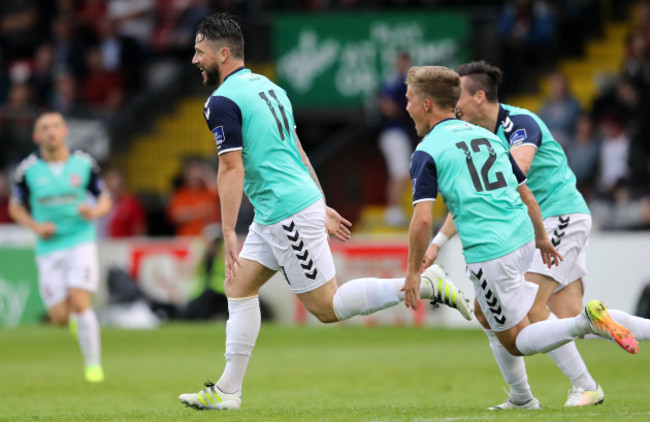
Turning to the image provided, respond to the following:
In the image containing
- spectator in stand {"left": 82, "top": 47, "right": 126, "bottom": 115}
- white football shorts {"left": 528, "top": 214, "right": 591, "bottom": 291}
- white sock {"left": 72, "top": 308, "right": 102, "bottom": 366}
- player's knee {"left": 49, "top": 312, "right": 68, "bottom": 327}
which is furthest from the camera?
spectator in stand {"left": 82, "top": 47, "right": 126, "bottom": 115}

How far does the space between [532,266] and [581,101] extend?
12745 millimetres

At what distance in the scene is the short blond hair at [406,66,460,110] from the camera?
7.42 m

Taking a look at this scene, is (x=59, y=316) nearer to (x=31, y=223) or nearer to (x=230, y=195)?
(x=31, y=223)

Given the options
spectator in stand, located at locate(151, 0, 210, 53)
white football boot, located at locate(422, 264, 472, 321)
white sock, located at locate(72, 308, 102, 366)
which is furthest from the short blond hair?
spectator in stand, located at locate(151, 0, 210, 53)

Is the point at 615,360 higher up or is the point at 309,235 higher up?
the point at 309,235

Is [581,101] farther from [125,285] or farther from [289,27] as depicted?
[125,285]

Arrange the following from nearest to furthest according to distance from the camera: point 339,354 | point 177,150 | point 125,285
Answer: point 339,354, point 125,285, point 177,150

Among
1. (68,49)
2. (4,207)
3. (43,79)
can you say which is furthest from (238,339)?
(68,49)

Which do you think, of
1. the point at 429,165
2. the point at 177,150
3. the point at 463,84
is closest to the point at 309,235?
the point at 429,165

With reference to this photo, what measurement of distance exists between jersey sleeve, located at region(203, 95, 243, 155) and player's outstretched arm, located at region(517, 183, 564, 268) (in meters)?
1.83

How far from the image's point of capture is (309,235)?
7.68 meters

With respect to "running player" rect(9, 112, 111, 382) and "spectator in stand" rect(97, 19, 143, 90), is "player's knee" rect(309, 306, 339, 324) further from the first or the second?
"spectator in stand" rect(97, 19, 143, 90)

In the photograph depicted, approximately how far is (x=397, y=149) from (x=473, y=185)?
11.8 metres

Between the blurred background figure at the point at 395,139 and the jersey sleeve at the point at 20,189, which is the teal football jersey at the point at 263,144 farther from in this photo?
the blurred background figure at the point at 395,139
